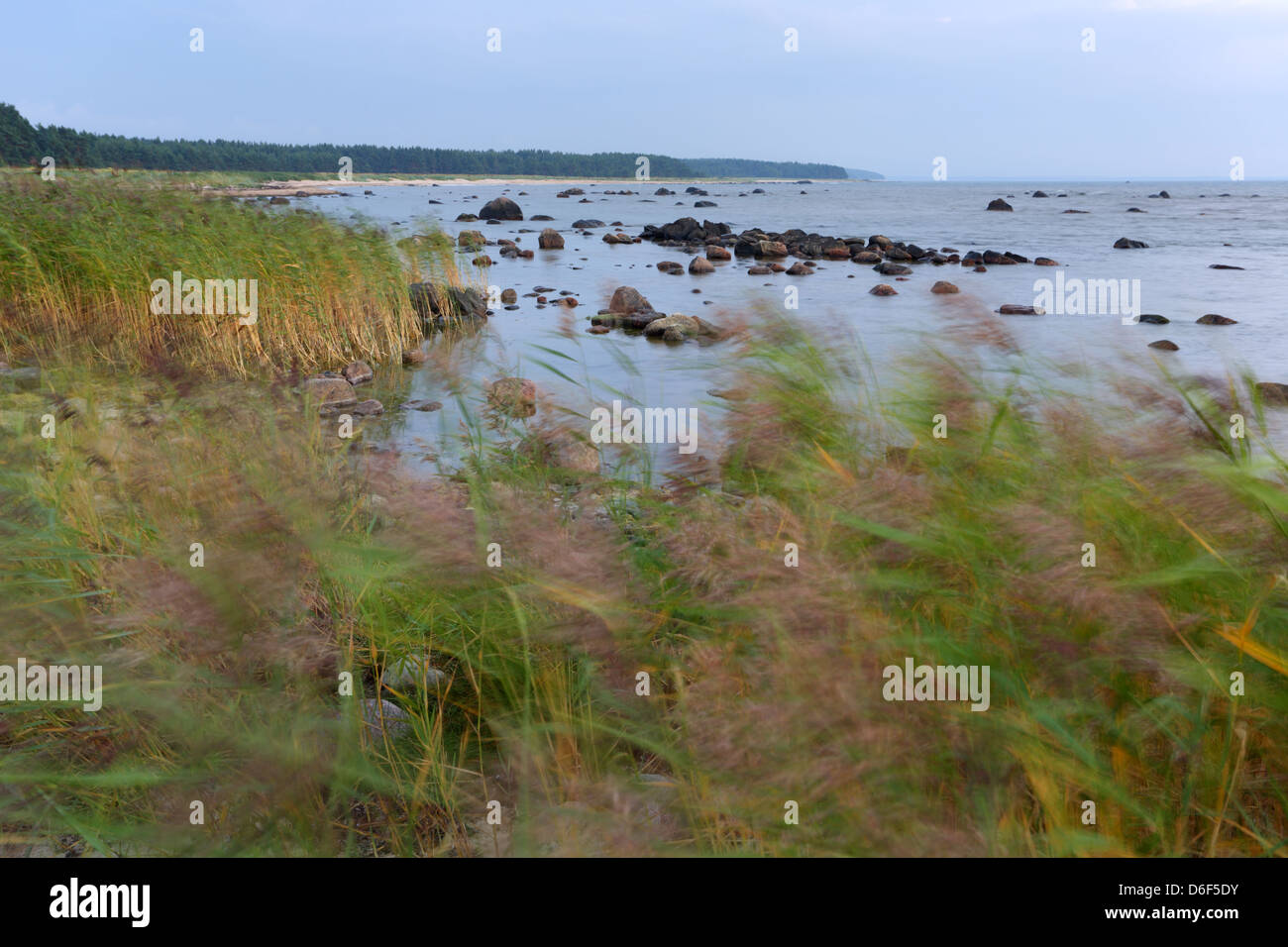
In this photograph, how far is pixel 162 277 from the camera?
332 inches

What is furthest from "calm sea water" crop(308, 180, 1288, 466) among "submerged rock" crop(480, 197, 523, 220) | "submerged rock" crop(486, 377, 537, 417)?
"submerged rock" crop(480, 197, 523, 220)

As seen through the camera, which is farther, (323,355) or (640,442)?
(323,355)

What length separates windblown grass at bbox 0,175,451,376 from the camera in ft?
27.1

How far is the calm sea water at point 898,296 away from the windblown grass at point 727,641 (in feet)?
1.08

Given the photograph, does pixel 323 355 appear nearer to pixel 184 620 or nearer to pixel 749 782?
pixel 184 620

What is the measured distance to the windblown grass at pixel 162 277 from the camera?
825 centimetres

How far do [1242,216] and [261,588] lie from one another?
5026cm

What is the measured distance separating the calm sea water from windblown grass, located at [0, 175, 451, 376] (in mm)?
1338

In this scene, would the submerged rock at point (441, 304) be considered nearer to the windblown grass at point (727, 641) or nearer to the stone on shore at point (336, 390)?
the stone on shore at point (336, 390)

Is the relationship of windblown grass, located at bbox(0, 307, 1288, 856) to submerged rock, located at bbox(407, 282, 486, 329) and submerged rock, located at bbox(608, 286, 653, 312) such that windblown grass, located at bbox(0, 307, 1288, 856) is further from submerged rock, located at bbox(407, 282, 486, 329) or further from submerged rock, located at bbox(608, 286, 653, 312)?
submerged rock, located at bbox(608, 286, 653, 312)

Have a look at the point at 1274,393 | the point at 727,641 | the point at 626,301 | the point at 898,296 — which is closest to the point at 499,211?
the point at 898,296

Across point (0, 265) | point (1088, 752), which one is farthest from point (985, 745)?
point (0, 265)

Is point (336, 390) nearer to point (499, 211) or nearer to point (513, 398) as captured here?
point (513, 398)

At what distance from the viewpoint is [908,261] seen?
21266 mm
